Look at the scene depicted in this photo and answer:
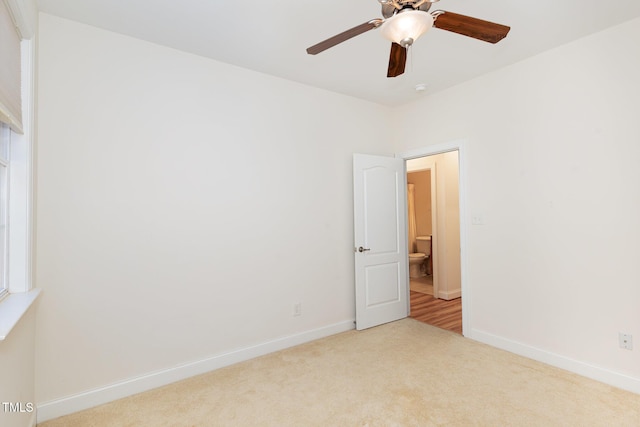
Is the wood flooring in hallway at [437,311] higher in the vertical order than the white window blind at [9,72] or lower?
lower

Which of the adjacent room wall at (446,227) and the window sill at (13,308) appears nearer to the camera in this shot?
the window sill at (13,308)

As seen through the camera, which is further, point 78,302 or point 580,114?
point 580,114

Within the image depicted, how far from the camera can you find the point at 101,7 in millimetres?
2109

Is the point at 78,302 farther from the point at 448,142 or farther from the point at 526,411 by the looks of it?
the point at 448,142

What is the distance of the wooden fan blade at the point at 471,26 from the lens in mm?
1526

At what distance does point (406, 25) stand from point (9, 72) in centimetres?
192

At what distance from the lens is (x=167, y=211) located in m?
2.59

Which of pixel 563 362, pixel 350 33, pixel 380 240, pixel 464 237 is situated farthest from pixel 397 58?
pixel 563 362

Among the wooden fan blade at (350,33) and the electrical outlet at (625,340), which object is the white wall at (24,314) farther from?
the electrical outlet at (625,340)

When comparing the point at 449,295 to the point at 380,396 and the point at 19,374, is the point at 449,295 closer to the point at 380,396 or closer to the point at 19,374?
the point at 380,396

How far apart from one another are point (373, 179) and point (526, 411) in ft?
8.23

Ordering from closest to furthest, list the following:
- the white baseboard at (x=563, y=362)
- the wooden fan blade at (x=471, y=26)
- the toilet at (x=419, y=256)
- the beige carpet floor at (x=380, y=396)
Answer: the wooden fan blade at (x=471, y=26)
the beige carpet floor at (x=380, y=396)
the white baseboard at (x=563, y=362)
the toilet at (x=419, y=256)

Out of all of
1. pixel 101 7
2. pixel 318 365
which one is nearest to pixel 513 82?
pixel 318 365

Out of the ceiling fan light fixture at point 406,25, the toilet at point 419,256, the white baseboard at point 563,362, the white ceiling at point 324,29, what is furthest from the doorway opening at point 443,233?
the ceiling fan light fixture at point 406,25
